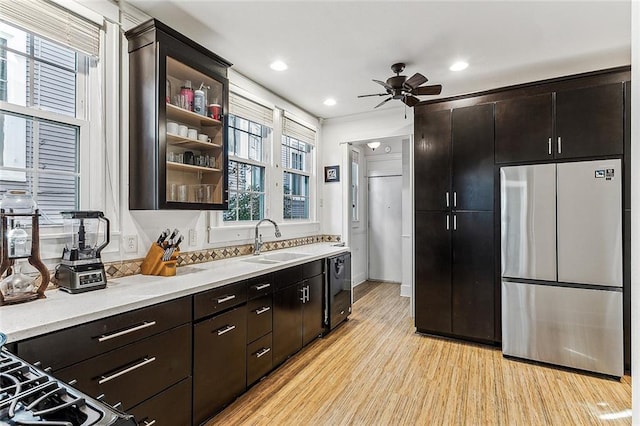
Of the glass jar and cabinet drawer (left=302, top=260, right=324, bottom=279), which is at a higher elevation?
the glass jar

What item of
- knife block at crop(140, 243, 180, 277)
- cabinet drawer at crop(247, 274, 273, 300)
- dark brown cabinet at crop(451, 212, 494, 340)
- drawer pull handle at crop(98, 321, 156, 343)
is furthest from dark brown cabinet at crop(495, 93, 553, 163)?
drawer pull handle at crop(98, 321, 156, 343)

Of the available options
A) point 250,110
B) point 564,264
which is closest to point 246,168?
point 250,110

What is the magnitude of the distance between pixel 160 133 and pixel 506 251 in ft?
9.96

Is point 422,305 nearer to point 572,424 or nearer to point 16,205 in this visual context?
point 572,424

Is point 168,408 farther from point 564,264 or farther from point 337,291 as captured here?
point 564,264

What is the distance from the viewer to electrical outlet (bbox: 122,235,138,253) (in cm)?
220

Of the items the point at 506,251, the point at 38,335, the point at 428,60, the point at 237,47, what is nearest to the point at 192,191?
the point at 237,47

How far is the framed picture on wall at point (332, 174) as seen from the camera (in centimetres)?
465

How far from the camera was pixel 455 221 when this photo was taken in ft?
10.9

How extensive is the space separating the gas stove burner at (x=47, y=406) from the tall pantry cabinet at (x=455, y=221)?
319 cm

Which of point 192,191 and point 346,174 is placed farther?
point 346,174

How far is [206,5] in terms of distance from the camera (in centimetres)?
219

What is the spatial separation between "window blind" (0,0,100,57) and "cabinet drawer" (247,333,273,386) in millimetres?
2218

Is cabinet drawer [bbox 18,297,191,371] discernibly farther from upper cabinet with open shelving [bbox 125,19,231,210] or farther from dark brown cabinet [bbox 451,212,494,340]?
dark brown cabinet [bbox 451,212,494,340]
